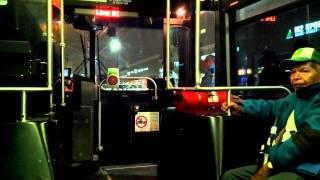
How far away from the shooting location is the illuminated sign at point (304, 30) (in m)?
4.12

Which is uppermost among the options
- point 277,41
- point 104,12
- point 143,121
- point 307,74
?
point 104,12

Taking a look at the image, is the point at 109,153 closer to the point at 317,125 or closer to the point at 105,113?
the point at 105,113

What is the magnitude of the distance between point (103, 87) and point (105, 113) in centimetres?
39

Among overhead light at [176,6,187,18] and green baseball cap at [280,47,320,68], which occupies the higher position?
overhead light at [176,6,187,18]

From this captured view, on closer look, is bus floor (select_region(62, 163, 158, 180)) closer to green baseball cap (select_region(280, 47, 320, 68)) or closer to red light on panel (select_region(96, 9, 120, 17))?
red light on panel (select_region(96, 9, 120, 17))

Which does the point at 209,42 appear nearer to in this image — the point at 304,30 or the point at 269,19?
the point at 269,19

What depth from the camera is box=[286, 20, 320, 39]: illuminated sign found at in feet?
13.5

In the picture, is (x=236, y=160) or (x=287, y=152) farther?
(x=236, y=160)

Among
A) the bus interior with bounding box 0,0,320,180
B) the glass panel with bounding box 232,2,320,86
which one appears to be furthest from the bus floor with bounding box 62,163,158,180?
the glass panel with bounding box 232,2,320,86

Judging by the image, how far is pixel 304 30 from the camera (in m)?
4.36

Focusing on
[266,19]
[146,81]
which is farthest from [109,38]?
[266,19]

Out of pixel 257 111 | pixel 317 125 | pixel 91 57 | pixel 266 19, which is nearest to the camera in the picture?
pixel 317 125

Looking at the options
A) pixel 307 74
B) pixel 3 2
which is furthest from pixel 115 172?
pixel 307 74

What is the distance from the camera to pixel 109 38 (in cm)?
629
